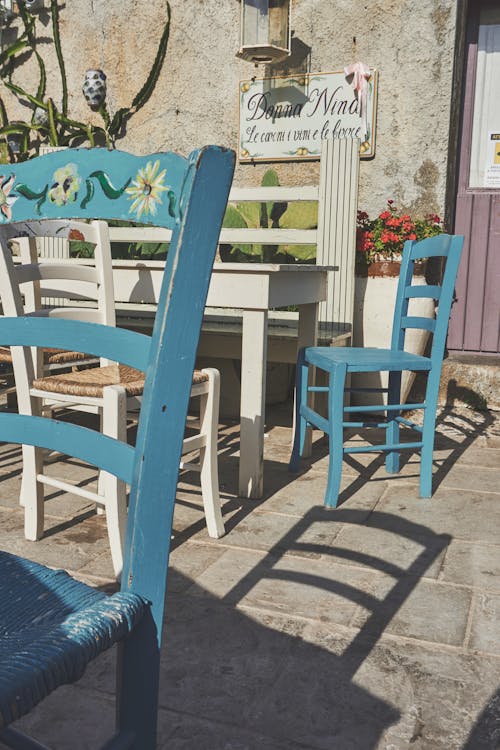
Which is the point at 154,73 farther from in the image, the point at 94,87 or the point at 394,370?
the point at 394,370

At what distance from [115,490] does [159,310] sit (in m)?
1.46

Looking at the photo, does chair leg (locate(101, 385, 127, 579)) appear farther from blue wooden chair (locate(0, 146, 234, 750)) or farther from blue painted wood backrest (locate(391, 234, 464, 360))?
blue painted wood backrest (locate(391, 234, 464, 360))

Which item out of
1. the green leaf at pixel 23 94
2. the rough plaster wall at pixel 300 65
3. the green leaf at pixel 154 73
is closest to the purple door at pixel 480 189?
the rough plaster wall at pixel 300 65

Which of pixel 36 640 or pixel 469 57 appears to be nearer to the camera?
pixel 36 640

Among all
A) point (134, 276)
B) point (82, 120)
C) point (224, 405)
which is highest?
point (82, 120)

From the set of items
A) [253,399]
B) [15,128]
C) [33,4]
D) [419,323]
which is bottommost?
[253,399]

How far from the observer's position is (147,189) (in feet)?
3.00

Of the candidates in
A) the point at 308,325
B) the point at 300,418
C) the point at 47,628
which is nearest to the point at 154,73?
the point at 308,325

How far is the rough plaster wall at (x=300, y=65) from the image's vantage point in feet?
16.6

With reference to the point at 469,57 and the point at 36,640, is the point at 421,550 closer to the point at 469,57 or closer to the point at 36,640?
the point at 36,640

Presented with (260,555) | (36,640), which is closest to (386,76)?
(260,555)

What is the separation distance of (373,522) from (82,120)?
4.80 m

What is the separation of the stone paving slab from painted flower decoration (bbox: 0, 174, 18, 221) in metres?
1.04

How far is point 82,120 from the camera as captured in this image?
20.5 ft
